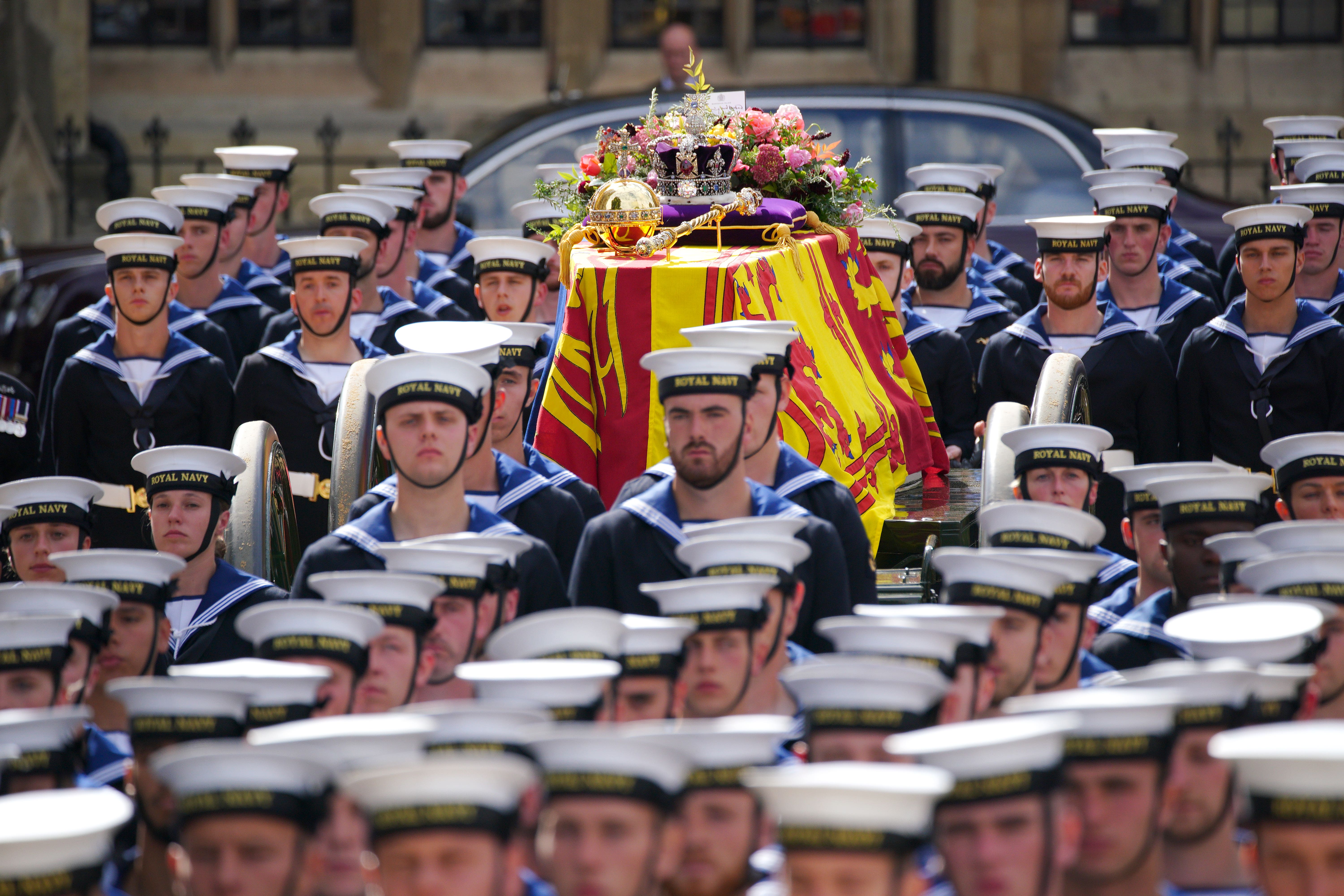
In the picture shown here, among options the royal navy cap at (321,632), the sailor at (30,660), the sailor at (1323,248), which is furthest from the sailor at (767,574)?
the sailor at (1323,248)

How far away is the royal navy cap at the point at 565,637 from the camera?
13.0 feet

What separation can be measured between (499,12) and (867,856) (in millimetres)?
14358

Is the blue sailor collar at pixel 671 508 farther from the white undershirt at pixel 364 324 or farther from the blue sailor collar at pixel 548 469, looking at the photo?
the white undershirt at pixel 364 324

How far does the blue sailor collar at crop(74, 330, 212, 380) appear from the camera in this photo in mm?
7594

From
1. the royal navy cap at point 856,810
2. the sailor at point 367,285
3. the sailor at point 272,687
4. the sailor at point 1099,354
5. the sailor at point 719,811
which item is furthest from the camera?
the sailor at point 367,285

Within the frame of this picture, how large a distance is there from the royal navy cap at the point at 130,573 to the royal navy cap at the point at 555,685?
1343 mm

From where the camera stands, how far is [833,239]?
8.04 metres

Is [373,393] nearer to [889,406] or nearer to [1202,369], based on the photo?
[889,406]

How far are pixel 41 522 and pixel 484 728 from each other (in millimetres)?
2641

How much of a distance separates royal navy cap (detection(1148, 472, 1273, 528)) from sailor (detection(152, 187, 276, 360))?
16.7 ft

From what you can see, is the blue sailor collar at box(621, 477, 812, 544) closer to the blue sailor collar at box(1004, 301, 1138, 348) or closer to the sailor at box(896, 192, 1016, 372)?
the blue sailor collar at box(1004, 301, 1138, 348)

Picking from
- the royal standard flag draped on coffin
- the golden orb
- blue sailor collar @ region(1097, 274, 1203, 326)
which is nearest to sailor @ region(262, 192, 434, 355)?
the royal standard flag draped on coffin

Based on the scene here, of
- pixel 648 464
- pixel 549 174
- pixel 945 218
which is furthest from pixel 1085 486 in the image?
pixel 549 174

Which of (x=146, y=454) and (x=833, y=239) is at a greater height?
(x=833, y=239)
